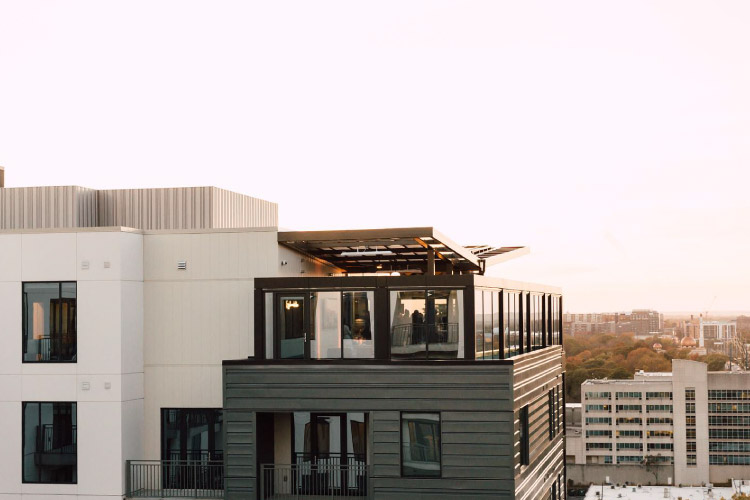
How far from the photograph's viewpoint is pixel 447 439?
19.2 metres

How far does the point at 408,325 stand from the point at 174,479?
6365 mm

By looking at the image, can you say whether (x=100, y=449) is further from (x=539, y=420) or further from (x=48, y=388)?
(x=539, y=420)

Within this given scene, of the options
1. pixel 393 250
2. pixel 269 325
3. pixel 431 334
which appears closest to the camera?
pixel 431 334

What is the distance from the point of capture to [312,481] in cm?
2064

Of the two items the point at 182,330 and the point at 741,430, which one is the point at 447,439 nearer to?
the point at 182,330

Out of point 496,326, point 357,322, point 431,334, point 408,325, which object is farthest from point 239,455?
point 496,326

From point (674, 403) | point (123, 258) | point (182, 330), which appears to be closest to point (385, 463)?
point (182, 330)

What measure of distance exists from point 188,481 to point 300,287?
5.16 meters

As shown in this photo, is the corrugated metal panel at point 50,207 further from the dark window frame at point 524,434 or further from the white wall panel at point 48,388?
the dark window frame at point 524,434

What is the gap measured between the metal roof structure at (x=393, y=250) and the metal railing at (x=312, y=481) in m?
4.73

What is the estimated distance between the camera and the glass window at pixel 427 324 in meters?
19.4

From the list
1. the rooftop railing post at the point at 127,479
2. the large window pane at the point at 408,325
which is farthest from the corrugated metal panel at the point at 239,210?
the large window pane at the point at 408,325

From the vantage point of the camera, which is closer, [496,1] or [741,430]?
[496,1]

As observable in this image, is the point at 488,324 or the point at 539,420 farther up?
the point at 488,324
